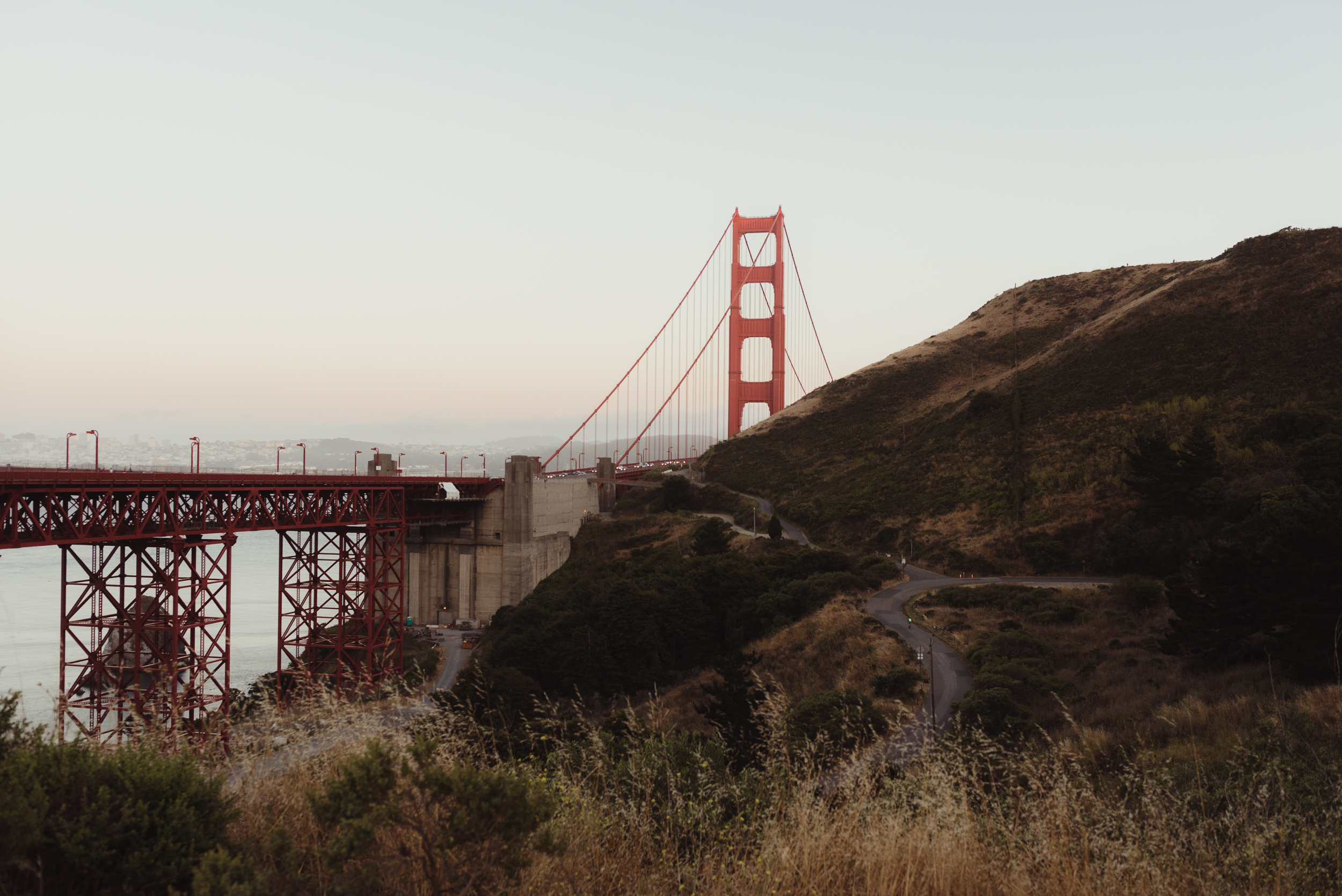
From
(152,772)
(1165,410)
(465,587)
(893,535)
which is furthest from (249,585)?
(152,772)

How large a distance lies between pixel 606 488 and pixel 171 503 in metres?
40.6

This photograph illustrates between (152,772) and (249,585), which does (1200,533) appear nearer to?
(152,772)

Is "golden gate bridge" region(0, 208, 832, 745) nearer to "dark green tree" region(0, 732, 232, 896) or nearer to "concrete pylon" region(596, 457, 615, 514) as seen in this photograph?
"dark green tree" region(0, 732, 232, 896)

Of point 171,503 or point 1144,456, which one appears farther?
point 1144,456

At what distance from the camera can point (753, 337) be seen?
82.5m

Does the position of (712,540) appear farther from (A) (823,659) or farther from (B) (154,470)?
(B) (154,470)

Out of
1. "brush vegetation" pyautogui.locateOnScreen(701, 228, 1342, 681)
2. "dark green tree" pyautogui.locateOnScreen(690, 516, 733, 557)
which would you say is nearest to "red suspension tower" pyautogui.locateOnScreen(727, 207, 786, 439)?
"brush vegetation" pyautogui.locateOnScreen(701, 228, 1342, 681)

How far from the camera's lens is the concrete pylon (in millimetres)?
62188

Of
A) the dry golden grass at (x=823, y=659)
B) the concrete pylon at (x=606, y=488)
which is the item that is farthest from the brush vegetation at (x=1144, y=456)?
the concrete pylon at (x=606, y=488)

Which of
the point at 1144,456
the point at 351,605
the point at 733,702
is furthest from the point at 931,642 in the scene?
the point at 351,605

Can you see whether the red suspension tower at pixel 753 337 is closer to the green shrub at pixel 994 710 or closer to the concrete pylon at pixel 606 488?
the concrete pylon at pixel 606 488

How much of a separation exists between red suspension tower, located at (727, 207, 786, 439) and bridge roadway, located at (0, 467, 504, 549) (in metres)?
48.6

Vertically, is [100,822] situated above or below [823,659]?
above

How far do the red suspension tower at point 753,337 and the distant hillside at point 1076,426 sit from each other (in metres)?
5.70
